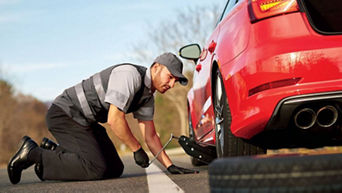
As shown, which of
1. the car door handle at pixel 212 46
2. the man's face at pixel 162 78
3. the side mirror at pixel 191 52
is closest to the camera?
the car door handle at pixel 212 46

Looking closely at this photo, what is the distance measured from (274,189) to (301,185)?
109 mm

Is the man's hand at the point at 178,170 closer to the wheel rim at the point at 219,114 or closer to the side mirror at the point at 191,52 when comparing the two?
the wheel rim at the point at 219,114

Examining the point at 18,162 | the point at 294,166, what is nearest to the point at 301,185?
the point at 294,166

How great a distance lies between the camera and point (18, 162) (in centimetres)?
569

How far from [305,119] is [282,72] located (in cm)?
35

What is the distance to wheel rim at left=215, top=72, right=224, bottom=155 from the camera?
4.37 meters

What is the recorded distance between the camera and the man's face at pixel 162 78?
535 centimetres

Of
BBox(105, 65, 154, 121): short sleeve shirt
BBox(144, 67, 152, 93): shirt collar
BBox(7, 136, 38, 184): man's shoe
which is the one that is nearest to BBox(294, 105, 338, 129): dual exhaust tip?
BBox(105, 65, 154, 121): short sleeve shirt

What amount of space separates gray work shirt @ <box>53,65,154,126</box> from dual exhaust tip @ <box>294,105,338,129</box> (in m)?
1.98

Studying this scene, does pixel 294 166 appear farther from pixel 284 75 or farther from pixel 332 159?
pixel 284 75

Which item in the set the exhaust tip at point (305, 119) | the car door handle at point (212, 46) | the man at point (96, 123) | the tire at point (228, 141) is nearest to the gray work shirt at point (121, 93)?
the man at point (96, 123)

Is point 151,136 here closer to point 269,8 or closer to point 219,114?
point 219,114

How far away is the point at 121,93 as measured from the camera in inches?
205

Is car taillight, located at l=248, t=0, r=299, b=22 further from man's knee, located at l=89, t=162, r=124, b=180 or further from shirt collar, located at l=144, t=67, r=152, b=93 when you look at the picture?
man's knee, located at l=89, t=162, r=124, b=180
